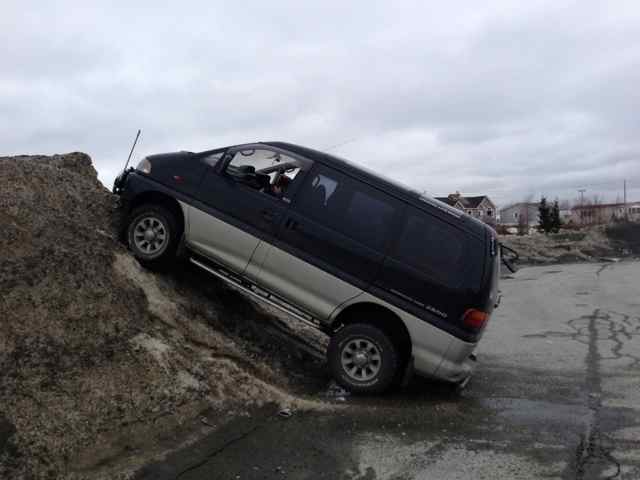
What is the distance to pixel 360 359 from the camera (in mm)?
6512

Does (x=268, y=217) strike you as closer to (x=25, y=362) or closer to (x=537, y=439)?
(x=25, y=362)

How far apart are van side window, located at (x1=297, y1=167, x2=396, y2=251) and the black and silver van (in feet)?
0.03

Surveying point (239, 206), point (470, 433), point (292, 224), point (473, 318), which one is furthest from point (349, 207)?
point (470, 433)

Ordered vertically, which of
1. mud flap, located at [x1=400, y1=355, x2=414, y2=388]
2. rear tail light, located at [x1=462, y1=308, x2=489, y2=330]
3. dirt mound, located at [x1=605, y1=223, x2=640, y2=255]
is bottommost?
mud flap, located at [x1=400, y1=355, x2=414, y2=388]

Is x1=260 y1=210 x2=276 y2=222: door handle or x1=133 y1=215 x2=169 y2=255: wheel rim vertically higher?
x1=260 y1=210 x2=276 y2=222: door handle

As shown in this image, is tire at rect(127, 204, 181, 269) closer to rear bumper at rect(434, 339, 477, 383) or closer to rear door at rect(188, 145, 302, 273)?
rear door at rect(188, 145, 302, 273)

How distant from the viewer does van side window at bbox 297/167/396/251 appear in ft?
21.6

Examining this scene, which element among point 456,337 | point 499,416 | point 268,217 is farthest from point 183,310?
point 499,416

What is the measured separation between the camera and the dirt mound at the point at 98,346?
4.75m

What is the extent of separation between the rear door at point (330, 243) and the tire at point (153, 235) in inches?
46.1

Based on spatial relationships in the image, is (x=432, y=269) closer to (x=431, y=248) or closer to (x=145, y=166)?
(x=431, y=248)

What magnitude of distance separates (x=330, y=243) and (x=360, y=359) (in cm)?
119

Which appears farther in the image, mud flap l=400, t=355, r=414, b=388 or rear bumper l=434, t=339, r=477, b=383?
mud flap l=400, t=355, r=414, b=388

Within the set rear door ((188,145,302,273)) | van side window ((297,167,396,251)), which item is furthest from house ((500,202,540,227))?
van side window ((297,167,396,251))
